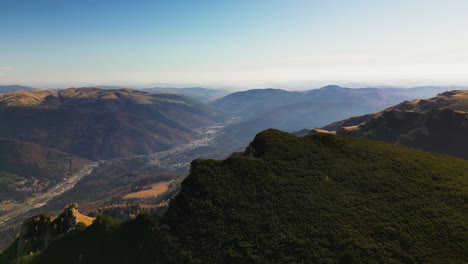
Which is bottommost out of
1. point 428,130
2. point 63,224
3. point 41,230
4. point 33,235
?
point 33,235

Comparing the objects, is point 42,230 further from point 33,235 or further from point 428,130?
point 428,130

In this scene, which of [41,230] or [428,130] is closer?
[41,230]

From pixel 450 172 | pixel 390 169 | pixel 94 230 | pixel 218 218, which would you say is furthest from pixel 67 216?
pixel 450 172

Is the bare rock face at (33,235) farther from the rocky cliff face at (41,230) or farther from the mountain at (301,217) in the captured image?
the mountain at (301,217)

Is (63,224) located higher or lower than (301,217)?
lower

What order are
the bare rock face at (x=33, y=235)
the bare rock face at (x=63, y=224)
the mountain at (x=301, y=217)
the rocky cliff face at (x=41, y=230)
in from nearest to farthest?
the mountain at (x=301, y=217)
the bare rock face at (x=63, y=224)
the rocky cliff face at (x=41, y=230)
the bare rock face at (x=33, y=235)

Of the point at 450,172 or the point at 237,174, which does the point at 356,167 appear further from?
the point at 237,174

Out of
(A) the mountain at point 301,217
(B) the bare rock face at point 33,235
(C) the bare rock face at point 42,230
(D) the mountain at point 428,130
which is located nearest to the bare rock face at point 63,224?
(C) the bare rock face at point 42,230

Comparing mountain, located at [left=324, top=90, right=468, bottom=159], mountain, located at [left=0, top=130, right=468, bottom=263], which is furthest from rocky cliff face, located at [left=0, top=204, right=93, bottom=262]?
mountain, located at [left=324, top=90, right=468, bottom=159]

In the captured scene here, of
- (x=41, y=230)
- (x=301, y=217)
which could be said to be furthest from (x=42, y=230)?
(x=301, y=217)
